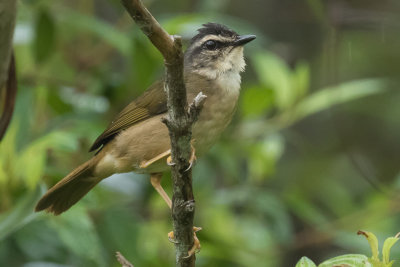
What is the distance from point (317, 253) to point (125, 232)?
2.93 metres

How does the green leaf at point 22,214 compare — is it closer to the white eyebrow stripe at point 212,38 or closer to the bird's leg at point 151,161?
the bird's leg at point 151,161

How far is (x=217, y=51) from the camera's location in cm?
424

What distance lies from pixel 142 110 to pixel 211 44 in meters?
0.59

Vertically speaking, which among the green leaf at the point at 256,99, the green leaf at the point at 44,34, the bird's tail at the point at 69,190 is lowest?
the bird's tail at the point at 69,190

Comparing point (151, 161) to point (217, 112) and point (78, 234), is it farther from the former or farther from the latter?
point (78, 234)

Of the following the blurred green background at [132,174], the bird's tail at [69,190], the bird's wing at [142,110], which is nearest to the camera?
the bird's tail at [69,190]

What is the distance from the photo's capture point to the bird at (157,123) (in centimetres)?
378

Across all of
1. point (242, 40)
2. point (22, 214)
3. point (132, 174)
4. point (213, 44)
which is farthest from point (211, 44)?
point (22, 214)

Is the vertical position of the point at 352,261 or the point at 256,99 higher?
the point at 256,99

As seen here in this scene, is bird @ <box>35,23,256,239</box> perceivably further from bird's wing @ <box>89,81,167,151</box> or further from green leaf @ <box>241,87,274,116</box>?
green leaf @ <box>241,87,274,116</box>

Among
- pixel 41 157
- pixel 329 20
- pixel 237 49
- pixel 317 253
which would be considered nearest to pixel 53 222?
pixel 41 157

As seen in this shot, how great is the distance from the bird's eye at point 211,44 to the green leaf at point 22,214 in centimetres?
142

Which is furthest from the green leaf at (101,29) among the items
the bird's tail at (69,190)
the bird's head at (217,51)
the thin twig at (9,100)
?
the thin twig at (9,100)

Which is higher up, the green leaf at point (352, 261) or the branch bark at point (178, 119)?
the branch bark at point (178, 119)
